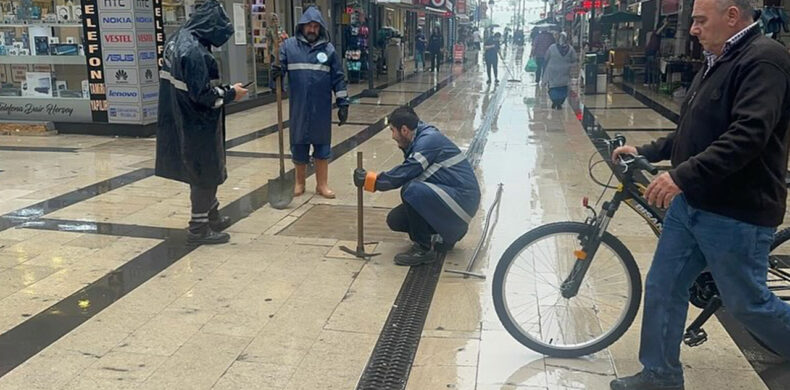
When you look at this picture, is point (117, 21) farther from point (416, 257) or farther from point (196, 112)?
point (416, 257)

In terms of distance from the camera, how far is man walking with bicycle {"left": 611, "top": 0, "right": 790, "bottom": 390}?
8.30ft

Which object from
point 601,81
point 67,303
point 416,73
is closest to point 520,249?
point 67,303

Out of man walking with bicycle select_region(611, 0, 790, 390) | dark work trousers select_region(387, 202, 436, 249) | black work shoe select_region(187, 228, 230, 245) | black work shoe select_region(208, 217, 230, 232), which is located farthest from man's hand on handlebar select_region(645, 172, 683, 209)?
black work shoe select_region(208, 217, 230, 232)

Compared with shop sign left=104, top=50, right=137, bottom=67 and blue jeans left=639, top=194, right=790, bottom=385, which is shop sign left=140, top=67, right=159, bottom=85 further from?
blue jeans left=639, top=194, right=790, bottom=385

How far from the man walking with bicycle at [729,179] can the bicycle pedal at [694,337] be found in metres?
0.48

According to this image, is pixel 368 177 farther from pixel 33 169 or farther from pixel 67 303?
pixel 33 169

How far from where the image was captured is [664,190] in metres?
2.63

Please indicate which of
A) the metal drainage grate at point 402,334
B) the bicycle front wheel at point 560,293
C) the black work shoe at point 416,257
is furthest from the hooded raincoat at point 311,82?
the bicycle front wheel at point 560,293

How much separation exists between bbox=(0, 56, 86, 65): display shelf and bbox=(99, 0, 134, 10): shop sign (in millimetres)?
1020

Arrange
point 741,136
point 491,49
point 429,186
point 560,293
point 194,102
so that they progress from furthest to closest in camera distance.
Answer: point 491,49, point 194,102, point 429,186, point 560,293, point 741,136

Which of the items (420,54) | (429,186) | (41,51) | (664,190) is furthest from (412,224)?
(420,54)

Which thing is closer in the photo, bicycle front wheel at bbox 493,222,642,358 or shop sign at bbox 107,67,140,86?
bicycle front wheel at bbox 493,222,642,358

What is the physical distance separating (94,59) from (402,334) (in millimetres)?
8161

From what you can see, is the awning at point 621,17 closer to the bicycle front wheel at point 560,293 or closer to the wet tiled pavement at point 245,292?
the wet tiled pavement at point 245,292
